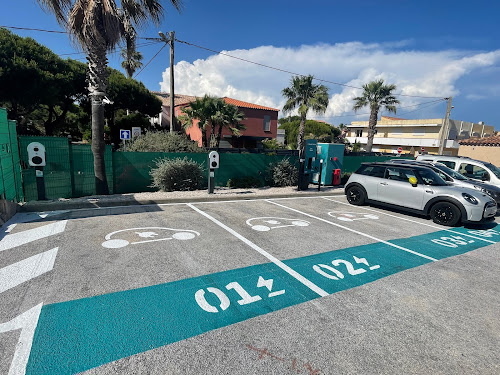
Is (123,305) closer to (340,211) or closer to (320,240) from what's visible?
(320,240)

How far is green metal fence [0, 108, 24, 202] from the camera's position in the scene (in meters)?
5.85

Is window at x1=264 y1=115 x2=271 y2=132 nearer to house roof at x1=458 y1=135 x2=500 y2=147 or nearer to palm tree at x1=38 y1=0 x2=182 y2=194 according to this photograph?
house roof at x1=458 y1=135 x2=500 y2=147

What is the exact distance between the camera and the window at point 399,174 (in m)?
8.00

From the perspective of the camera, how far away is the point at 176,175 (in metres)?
9.76

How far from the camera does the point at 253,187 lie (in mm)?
11680

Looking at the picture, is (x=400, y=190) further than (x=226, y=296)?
Yes

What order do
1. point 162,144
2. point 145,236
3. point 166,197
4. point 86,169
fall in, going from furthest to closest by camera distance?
point 162,144 → point 86,169 → point 166,197 → point 145,236

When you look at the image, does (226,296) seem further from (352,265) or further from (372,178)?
(372,178)

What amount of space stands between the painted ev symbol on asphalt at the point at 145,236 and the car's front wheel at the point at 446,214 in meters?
6.34

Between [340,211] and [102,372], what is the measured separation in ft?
24.1

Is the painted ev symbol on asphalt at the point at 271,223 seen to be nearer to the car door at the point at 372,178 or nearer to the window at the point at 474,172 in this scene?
the car door at the point at 372,178

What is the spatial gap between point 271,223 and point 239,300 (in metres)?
3.45

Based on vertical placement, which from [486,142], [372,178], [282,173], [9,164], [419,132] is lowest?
[282,173]

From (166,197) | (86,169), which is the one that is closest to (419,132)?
(166,197)
